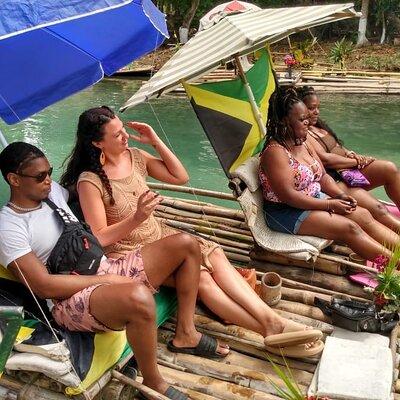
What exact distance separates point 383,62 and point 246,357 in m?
14.4

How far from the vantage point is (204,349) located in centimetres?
292

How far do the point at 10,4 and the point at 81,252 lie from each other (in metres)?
1.15

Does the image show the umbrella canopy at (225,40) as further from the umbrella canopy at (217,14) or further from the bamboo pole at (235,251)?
the bamboo pole at (235,251)

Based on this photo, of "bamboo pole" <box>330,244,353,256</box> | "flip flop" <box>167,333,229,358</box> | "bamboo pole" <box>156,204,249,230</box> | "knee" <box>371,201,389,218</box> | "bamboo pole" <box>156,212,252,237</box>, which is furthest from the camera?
"bamboo pole" <box>156,204,249,230</box>

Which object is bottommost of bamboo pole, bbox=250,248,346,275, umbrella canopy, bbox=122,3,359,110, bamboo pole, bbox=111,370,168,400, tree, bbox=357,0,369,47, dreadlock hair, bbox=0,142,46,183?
tree, bbox=357,0,369,47

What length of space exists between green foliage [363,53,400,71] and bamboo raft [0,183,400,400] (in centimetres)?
1209

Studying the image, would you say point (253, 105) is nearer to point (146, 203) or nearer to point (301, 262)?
point (301, 262)

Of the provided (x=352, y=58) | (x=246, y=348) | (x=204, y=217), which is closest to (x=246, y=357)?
(x=246, y=348)

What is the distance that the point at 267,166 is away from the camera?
3719 millimetres

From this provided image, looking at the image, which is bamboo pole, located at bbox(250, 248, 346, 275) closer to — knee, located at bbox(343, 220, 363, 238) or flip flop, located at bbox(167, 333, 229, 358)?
knee, located at bbox(343, 220, 363, 238)

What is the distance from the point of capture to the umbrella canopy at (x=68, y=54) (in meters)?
3.43

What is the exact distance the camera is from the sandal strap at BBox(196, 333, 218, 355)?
293 centimetres

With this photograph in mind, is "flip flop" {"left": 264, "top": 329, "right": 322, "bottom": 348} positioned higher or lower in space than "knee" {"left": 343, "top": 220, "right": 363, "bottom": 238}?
higher

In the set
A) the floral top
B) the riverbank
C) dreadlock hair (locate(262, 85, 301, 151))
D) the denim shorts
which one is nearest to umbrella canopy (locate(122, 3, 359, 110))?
dreadlock hair (locate(262, 85, 301, 151))
